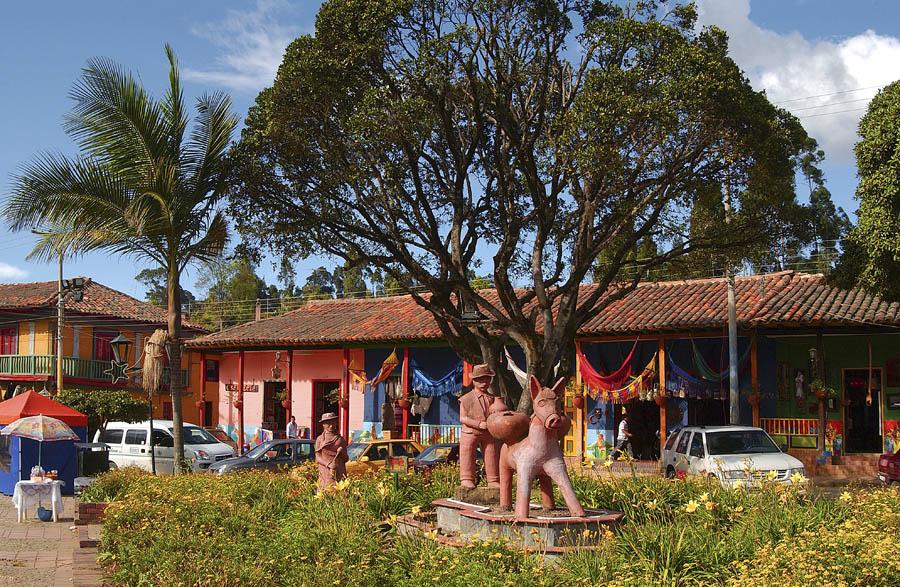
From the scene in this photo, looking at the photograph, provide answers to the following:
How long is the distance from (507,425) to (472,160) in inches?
375

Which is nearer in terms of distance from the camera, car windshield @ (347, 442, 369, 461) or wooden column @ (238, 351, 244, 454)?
car windshield @ (347, 442, 369, 461)

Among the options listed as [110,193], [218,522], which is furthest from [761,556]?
[110,193]

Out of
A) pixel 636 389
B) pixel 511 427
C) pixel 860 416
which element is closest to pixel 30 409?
pixel 511 427

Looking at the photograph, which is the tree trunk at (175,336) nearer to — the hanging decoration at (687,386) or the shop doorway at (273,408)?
the hanging decoration at (687,386)

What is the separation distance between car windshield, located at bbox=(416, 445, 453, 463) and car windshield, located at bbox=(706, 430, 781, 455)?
5.36m

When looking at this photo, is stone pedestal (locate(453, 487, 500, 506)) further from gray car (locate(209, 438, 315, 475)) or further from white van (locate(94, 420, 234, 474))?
white van (locate(94, 420, 234, 474))

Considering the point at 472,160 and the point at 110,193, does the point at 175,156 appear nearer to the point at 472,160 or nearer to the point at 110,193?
the point at 110,193

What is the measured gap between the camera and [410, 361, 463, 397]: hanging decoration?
26.1 m

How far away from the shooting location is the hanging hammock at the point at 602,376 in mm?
22828

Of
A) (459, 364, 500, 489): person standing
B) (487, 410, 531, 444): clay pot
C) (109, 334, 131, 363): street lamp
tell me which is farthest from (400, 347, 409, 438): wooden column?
(487, 410, 531, 444): clay pot

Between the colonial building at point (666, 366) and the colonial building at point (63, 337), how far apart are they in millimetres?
7446

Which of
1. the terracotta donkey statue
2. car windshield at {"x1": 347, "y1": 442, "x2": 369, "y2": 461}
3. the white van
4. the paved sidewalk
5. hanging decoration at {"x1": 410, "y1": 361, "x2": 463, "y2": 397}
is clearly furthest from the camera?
hanging decoration at {"x1": 410, "y1": 361, "x2": 463, "y2": 397}

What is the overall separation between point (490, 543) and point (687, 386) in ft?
51.9

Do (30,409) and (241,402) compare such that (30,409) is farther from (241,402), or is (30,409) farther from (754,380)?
(754,380)
